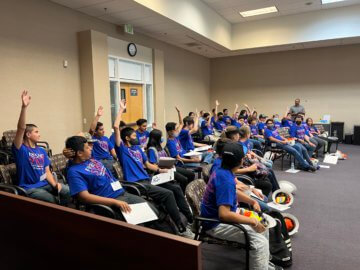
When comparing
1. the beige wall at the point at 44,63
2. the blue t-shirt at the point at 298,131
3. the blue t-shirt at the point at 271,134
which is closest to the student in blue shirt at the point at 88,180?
the beige wall at the point at 44,63

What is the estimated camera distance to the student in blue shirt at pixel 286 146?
17.6 ft

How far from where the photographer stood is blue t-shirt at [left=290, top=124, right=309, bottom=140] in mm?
6094

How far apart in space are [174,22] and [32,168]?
4504 millimetres

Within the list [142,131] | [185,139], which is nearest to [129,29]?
[142,131]

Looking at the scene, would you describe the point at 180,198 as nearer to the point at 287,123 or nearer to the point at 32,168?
the point at 32,168

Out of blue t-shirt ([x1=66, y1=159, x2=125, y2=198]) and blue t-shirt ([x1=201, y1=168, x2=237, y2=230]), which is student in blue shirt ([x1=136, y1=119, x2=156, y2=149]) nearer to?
blue t-shirt ([x1=66, y1=159, x2=125, y2=198])

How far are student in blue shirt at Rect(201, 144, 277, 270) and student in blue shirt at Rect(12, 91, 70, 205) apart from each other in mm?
1577

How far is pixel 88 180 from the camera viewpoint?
2.14m

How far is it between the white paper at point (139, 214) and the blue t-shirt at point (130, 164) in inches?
25.3

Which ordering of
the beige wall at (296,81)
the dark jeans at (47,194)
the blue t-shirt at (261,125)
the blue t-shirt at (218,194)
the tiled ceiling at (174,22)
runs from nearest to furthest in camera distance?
the blue t-shirt at (218,194) → the dark jeans at (47,194) → the tiled ceiling at (174,22) → the blue t-shirt at (261,125) → the beige wall at (296,81)

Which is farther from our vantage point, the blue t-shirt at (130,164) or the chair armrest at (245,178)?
the chair armrest at (245,178)

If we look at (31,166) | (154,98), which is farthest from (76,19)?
(31,166)

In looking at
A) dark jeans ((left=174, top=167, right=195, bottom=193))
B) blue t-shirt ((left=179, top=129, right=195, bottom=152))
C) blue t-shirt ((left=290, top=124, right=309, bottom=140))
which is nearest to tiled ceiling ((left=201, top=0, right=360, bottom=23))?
blue t-shirt ((left=290, top=124, right=309, bottom=140))

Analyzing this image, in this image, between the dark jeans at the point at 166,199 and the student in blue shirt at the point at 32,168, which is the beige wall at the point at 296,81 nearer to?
the dark jeans at the point at 166,199
